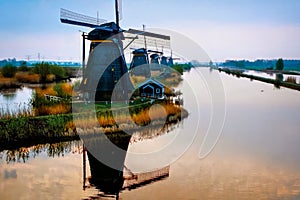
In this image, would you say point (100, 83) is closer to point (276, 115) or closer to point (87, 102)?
point (87, 102)

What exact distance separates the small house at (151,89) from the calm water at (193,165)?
477 centimetres

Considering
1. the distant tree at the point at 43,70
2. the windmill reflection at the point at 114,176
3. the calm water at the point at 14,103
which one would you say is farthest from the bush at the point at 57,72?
the windmill reflection at the point at 114,176

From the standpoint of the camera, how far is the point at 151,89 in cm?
1745

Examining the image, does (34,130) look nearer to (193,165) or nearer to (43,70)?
(193,165)

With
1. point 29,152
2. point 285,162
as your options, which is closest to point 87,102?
point 29,152

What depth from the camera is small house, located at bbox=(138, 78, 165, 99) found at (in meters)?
17.4

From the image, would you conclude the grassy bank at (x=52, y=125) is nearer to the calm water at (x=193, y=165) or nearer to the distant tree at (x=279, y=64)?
the calm water at (x=193, y=165)

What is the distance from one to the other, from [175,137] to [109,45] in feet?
16.6

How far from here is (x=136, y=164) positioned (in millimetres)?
8125

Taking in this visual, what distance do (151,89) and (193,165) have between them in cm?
978

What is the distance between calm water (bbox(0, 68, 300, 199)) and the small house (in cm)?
477

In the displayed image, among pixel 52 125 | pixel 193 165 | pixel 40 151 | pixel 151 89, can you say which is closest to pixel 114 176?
pixel 193 165

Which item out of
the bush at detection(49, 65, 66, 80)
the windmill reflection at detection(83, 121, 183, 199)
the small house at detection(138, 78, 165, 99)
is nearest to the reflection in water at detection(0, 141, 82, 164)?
the windmill reflection at detection(83, 121, 183, 199)

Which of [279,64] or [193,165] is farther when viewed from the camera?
[279,64]
